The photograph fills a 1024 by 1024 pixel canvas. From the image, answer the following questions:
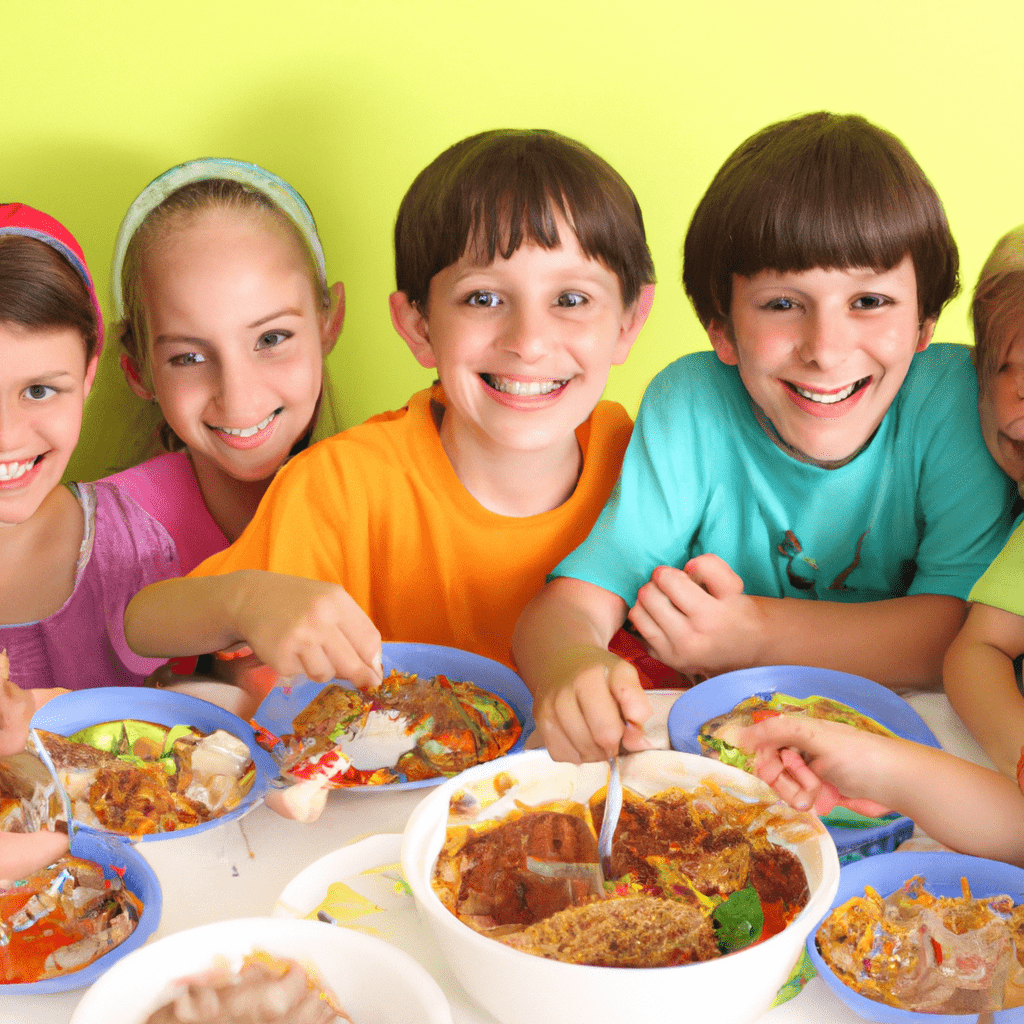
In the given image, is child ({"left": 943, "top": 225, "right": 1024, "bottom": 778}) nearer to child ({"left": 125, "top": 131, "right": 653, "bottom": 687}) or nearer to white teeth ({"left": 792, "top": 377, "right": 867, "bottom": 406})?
white teeth ({"left": 792, "top": 377, "right": 867, "bottom": 406})

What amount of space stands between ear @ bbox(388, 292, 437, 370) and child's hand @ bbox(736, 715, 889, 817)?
756 millimetres

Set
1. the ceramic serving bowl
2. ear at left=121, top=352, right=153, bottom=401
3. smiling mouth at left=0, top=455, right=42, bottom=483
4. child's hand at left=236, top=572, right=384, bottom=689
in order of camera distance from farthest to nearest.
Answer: ear at left=121, top=352, right=153, bottom=401 → smiling mouth at left=0, top=455, right=42, bottom=483 → child's hand at left=236, top=572, right=384, bottom=689 → the ceramic serving bowl

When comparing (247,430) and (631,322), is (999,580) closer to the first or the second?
(631,322)

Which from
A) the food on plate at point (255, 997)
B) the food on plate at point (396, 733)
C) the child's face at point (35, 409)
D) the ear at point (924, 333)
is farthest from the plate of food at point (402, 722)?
the ear at point (924, 333)

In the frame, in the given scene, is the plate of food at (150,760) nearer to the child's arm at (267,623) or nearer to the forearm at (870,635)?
the child's arm at (267,623)

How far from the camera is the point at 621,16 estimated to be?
1.59 meters

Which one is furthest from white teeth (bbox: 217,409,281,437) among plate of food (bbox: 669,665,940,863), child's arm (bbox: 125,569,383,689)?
plate of food (bbox: 669,665,940,863)

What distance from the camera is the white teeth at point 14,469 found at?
1.33m

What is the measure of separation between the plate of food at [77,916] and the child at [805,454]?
46 centimetres

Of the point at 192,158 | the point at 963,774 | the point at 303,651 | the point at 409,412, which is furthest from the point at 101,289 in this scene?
the point at 963,774

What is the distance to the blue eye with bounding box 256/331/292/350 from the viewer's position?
148 cm

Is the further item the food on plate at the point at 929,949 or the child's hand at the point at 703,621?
the child's hand at the point at 703,621

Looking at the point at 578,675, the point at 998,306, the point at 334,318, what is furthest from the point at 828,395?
the point at 334,318

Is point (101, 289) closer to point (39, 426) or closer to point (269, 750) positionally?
point (39, 426)
